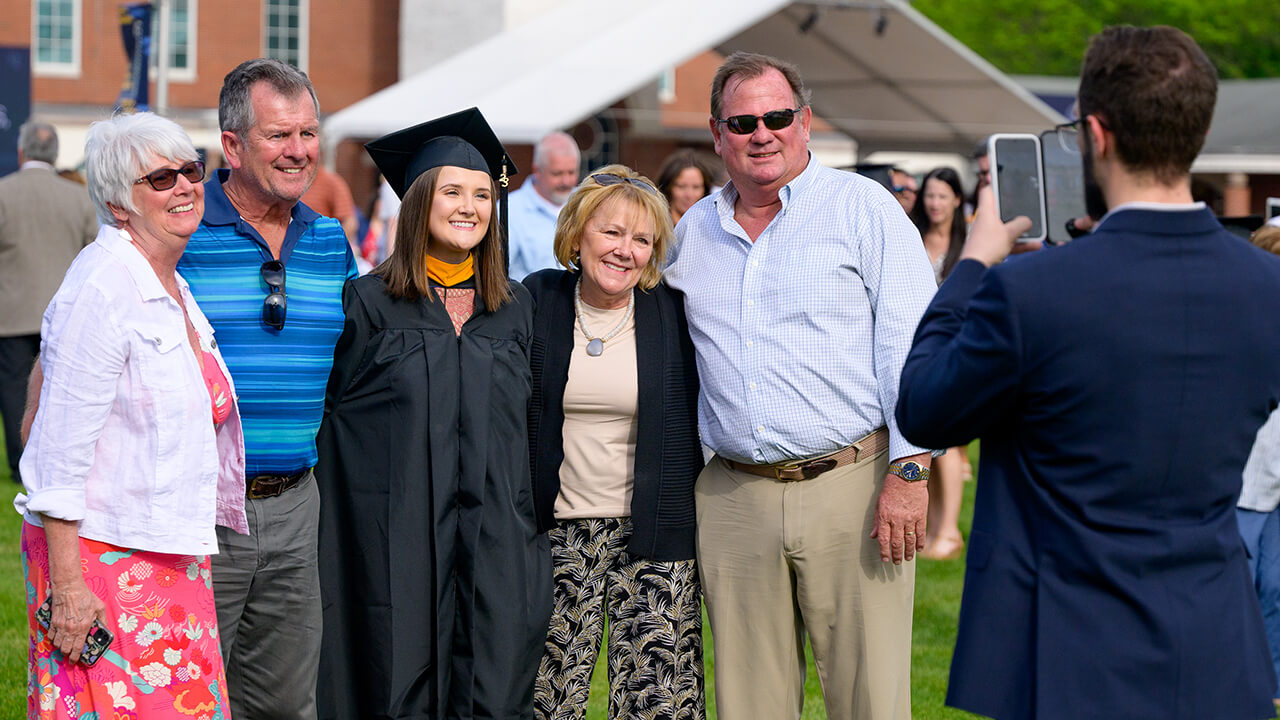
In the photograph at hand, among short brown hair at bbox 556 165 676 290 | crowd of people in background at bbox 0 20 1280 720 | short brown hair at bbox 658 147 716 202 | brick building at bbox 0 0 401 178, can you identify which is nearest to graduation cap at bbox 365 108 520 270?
crowd of people in background at bbox 0 20 1280 720

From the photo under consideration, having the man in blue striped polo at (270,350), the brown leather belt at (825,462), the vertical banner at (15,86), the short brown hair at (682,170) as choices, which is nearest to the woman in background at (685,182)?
the short brown hair at (682,170)

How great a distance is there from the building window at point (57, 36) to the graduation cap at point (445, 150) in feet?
96.0

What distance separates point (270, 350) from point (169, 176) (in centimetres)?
63

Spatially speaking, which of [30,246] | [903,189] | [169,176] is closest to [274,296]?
[169,176]

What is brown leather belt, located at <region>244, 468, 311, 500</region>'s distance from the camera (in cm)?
391

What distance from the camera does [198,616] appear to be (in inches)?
139

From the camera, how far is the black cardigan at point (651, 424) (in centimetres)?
436

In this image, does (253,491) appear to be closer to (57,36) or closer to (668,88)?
(668,88)

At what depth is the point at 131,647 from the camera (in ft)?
11.1

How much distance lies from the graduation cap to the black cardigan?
399 mm

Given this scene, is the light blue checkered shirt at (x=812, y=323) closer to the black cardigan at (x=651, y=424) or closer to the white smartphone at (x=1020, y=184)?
the black cardigan at (x=651, y=424)

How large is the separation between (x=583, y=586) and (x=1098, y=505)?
212 centimetres

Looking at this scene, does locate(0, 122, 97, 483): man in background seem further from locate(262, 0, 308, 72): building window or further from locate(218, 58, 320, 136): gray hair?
locate(262, 0, 308, 72): building window

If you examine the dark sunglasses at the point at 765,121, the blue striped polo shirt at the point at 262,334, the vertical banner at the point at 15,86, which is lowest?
the blue striped polo shirt at the point at 262,334
